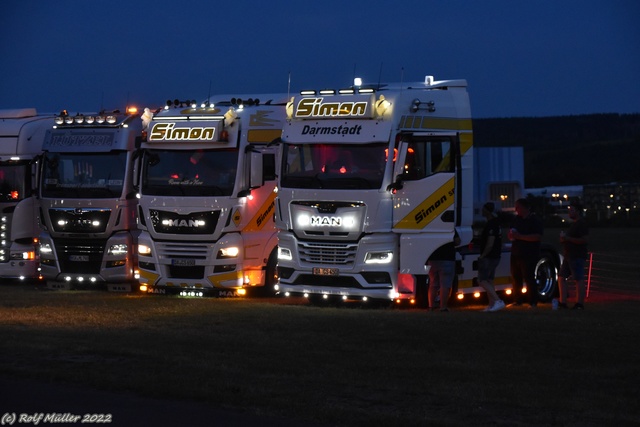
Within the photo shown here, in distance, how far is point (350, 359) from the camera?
A: 44.0ft

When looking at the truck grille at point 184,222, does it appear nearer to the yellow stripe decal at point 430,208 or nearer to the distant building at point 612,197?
the yellow stripe decal at point 430,208

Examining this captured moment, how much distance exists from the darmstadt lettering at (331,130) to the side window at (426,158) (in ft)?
3.03

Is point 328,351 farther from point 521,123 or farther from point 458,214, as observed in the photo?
point 521,123

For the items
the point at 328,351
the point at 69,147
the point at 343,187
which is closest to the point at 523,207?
the point at 343,187

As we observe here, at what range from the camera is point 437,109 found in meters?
19.8

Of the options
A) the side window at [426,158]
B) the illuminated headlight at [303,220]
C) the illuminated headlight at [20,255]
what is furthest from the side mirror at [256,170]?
the illuminated headlight at [20,255]

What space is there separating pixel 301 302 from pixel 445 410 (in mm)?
11450

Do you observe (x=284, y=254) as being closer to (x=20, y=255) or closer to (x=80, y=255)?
(x=80, y=255)

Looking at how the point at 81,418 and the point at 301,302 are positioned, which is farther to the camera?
the point at 301,302

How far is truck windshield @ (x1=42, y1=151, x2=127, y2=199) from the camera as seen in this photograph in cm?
2295

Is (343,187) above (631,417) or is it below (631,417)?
above

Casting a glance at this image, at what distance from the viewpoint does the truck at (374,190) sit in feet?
63.1

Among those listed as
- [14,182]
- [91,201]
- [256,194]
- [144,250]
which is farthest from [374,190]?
[14,182]

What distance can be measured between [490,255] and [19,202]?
10392 millimetres
